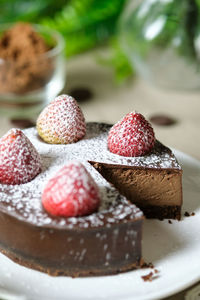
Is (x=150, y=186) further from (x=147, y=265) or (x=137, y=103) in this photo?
(x=137, y=103)

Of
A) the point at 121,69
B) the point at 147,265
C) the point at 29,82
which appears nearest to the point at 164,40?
the point at 121,69

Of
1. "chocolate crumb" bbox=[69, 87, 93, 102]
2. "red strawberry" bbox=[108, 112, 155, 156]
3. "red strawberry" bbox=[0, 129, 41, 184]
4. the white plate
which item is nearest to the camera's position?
the white plate

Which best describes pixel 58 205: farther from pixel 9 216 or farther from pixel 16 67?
pixel 16 67

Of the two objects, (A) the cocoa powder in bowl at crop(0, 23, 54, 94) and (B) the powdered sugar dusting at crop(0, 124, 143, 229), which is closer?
(B) the powdered sugar dusting at crop(0, 124, 143, 229)

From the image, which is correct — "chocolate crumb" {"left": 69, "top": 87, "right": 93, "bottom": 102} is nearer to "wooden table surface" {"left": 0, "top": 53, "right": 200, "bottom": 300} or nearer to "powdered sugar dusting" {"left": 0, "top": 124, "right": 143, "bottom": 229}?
"wooden table surface" {"left": 0, "top": 53, "right": 200, "bottom": 300}

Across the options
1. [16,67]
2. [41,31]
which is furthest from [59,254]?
[41,31]

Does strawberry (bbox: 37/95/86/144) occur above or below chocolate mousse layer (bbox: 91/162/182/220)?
above

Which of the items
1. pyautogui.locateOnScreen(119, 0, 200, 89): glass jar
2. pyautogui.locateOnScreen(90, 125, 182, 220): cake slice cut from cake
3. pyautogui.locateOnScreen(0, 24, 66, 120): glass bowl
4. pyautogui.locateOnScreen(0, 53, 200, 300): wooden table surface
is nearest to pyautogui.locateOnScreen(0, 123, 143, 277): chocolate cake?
pyautogui.locateOnScreen(90, 125, 182, 220): cake slice cut from cake

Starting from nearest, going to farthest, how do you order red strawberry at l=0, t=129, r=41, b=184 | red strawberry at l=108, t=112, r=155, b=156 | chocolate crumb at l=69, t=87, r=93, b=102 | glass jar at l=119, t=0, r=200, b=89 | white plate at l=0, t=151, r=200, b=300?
white plate at l=0, t=151, r=200, b=300 < red strawberry at l=0, t=129, r=41, b=184 < red strawberry at l=108, t=112, r=155, b=156 < glass jar at l=119, t=0, r=200, b=89 < chocolate crumb at l=69, t=87, r=93, b=102
